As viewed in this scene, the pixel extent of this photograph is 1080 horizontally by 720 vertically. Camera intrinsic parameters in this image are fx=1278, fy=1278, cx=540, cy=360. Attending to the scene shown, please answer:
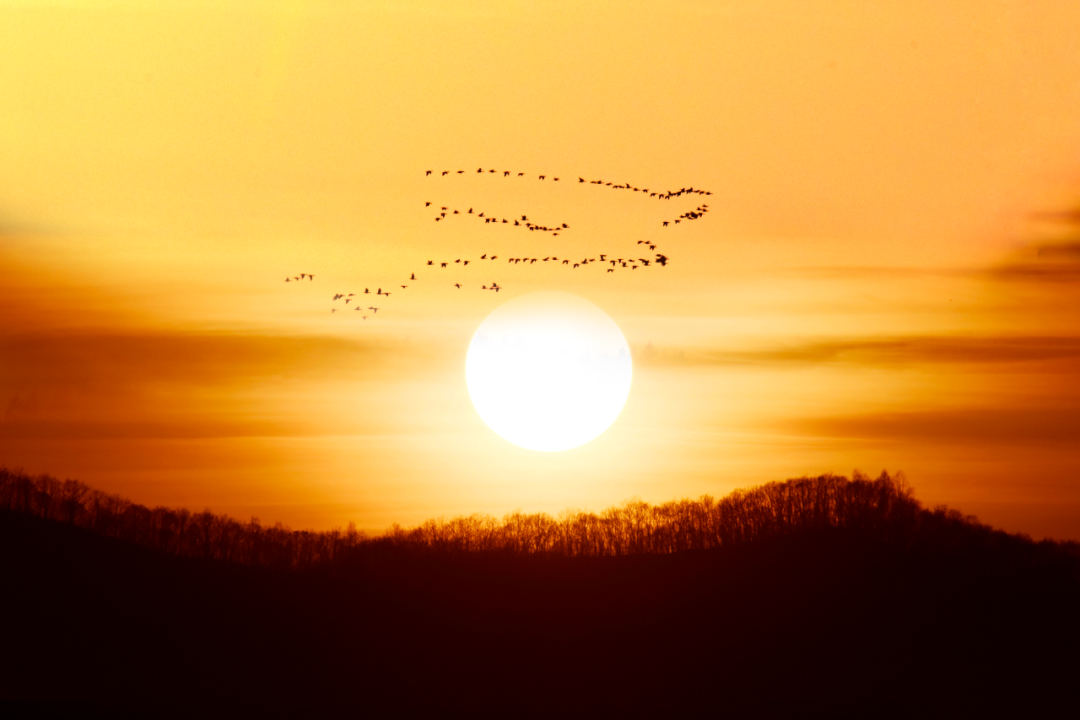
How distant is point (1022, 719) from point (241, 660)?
11851 cm

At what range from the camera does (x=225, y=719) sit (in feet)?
551

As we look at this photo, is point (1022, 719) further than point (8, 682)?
Yes

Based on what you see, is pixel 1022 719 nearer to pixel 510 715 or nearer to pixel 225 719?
pixel 510 715

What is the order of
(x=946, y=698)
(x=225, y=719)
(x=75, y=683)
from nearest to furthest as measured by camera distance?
(x=225, y=719) < (x=75, y=683) < (x=946, y=698)

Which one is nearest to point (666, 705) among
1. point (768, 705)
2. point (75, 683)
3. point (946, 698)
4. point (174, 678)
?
point (768, 705)

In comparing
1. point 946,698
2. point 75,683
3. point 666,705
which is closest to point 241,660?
point 75,683

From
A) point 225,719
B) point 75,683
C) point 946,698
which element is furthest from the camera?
point 946,698

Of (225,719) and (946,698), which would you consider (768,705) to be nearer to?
(946,698)

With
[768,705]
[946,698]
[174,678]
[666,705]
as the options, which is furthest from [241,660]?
[946,698]

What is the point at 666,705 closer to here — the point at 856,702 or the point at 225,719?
the point at 856,702

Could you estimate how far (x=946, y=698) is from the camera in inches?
7692

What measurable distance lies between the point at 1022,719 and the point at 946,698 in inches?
438

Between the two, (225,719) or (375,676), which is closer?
(225,719)

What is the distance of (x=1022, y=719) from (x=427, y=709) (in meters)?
88.2
